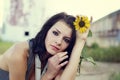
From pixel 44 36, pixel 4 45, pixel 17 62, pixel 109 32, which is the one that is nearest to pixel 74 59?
pixel 44 36

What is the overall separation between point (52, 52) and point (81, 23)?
0.23 metres

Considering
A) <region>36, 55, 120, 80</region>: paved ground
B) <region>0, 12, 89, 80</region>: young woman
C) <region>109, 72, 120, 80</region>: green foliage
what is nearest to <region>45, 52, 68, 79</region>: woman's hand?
<region>0, 12, 89, 80</region>: young woman

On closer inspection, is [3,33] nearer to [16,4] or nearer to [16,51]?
[16,4]

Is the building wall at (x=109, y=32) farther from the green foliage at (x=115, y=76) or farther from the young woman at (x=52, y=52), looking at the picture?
the young woman at (x=52, y=52)

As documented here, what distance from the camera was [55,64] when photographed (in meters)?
1.77

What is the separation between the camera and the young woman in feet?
5.48

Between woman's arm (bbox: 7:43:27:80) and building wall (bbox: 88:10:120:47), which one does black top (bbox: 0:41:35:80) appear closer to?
woman's arm (bbox: 7:43:27:80)

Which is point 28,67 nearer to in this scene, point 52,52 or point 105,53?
point 52,52

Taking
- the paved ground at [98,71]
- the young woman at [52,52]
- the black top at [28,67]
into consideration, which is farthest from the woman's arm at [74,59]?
the paved ground at [98,71]

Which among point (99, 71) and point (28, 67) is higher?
point (28, 67)

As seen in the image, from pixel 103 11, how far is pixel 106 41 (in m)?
0.25

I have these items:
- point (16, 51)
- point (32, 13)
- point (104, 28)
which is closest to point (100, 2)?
point (104, 28)

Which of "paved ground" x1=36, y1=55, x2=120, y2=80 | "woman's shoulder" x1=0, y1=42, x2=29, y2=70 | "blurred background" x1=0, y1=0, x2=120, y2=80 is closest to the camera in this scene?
"woman's shoulder" x1=0, y1=42, x2=29, y2=70

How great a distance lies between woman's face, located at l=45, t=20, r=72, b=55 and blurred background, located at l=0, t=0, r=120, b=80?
0.26 meters
